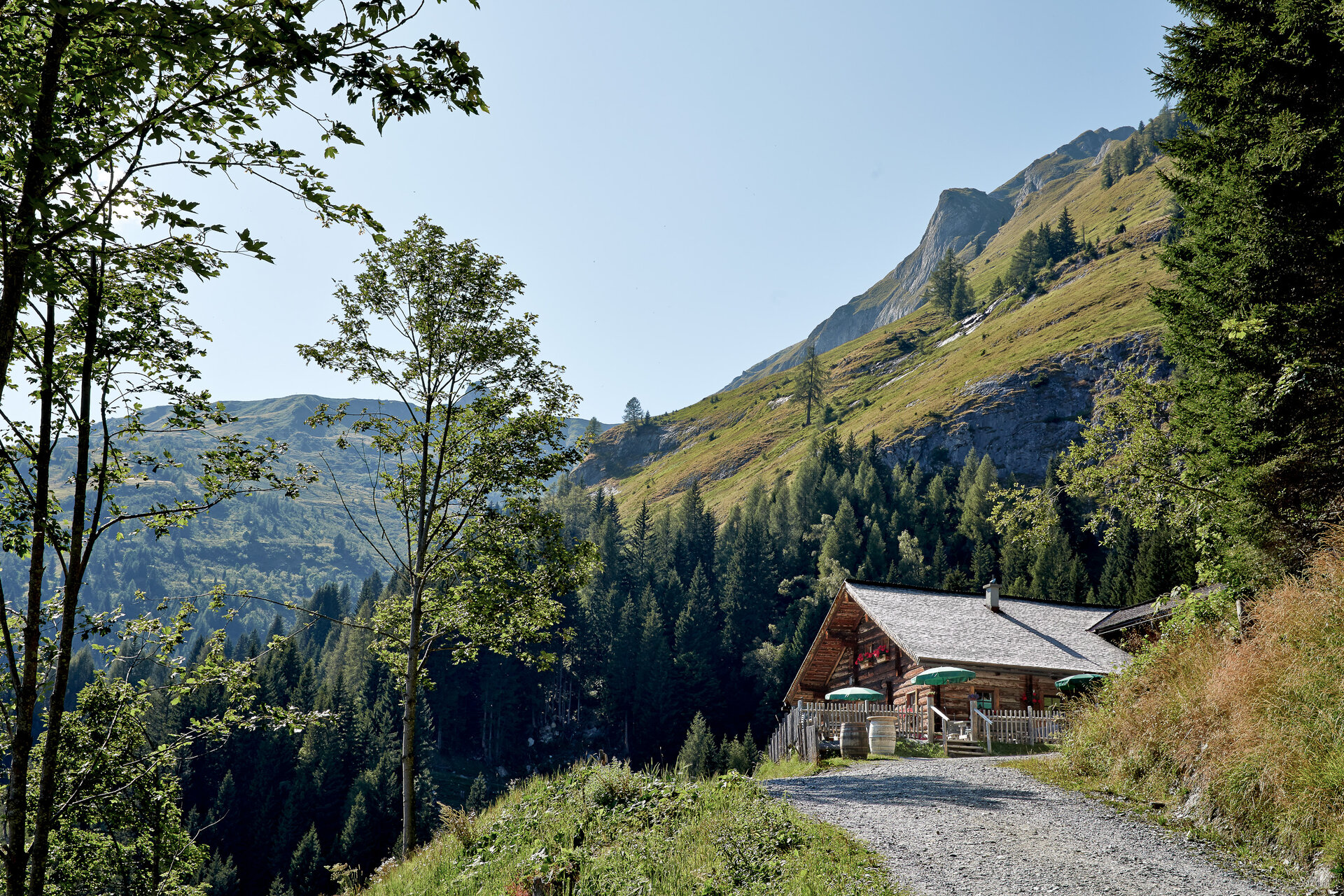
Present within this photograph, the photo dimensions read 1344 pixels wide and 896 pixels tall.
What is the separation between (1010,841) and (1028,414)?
117 meters

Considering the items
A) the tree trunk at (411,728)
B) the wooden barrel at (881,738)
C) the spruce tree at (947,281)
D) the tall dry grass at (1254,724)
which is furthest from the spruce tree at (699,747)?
the spruce tree at (947,281)

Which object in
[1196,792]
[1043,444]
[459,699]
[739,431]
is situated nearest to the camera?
[1196,792]

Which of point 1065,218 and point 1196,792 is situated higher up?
point 1065,218

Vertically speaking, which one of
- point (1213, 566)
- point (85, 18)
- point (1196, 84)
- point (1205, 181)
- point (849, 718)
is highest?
point (1196, 84)

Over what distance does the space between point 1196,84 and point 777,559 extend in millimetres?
91715

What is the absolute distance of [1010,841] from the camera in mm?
9344

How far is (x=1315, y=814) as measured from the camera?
26.5ft

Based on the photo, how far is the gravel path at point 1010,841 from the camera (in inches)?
307

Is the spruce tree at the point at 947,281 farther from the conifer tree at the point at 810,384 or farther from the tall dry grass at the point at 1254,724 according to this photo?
the tall dry grass at the point at 1254,724

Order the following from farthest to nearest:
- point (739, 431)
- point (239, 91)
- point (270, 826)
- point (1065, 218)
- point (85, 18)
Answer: point (739, 431)
point (1065, 218)
point (270, 826)
point (239, 91)
point (85, 18)

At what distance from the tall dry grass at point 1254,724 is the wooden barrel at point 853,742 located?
798 cm

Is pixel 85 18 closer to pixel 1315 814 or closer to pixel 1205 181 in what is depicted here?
pixel 1315 814

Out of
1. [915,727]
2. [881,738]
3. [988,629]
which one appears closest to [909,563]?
[988,629]

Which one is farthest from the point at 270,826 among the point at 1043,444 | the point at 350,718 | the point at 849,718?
the point at 1043,444
